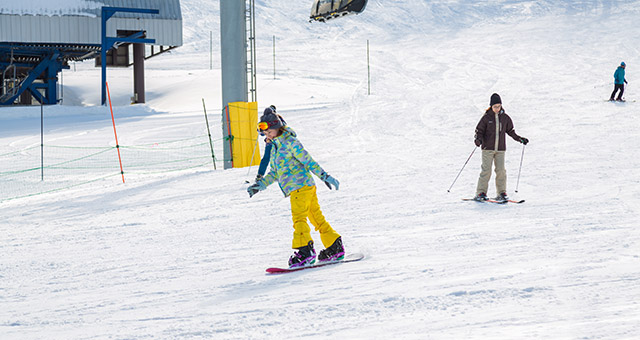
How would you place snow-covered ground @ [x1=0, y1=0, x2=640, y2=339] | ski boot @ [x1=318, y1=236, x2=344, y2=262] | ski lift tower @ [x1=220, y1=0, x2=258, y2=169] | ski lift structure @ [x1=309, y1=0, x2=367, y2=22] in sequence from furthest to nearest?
ski lift structure @ [x1=309, y1=0, x2=367, y2=22] → ski lift tower @ [x1=220, y1=0, x2=258, y2=169] → ski boot @ [x1=318, y1=236, x2=344, y2=262] → snow-covered ground @ [x1=0, y1=0, x2=640, y2=339]

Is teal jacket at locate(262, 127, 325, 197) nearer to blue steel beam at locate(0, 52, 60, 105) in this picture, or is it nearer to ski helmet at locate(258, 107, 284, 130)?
ski helmet at locate(258, 107, 284, 130)

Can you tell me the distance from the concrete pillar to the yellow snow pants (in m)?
28.9

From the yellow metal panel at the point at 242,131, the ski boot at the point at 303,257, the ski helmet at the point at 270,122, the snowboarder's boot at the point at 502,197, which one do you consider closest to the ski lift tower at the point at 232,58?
the yellow metal panel at the point at 242,131

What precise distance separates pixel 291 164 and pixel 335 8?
10.6 metres

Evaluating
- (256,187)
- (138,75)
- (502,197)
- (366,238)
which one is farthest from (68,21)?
(256,187)

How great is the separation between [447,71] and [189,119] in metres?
15.7

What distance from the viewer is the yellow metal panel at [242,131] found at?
618 inches

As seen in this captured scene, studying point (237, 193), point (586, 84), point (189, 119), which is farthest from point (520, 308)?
point (586, 84)

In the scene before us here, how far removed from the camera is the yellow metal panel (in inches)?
618

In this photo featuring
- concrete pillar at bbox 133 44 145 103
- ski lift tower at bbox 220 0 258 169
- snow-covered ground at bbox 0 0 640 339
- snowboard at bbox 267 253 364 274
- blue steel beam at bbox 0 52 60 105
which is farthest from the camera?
blue steel beam at bbox 0 52 60 105

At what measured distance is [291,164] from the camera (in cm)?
661

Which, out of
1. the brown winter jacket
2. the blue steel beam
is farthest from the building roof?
the brown winter jacket

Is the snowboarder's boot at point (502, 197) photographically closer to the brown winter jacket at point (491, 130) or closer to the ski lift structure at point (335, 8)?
the brown winter jacket at point (491, 130)

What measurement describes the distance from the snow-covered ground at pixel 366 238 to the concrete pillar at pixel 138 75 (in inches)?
291
